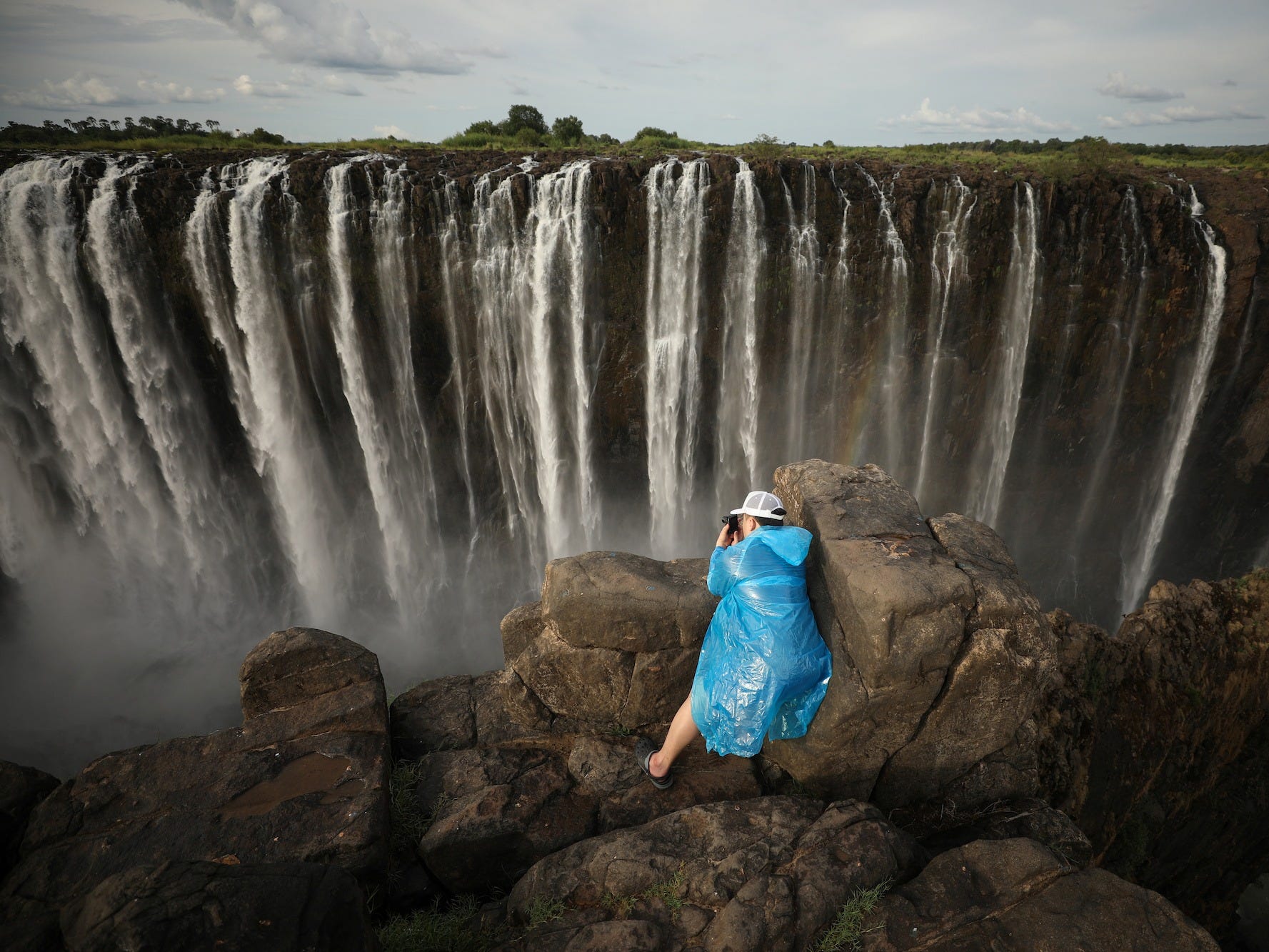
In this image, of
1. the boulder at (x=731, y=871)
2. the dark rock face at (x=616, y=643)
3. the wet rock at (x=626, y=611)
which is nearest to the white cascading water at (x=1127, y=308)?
the dark rock face at (x=616, y=643)

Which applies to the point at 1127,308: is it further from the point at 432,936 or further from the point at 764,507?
the point at 432,936

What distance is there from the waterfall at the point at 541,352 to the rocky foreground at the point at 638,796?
969 centimetres

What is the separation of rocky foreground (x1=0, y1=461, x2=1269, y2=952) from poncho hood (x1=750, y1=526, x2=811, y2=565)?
35 cm

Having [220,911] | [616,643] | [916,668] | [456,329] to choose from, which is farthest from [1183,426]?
[220,911]

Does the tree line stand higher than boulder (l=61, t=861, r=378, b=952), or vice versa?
the tree line

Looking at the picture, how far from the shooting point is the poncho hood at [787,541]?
404 centimetres

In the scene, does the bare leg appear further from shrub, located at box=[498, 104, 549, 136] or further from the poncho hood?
shrub, located at box=[498, 104, 549, 136]

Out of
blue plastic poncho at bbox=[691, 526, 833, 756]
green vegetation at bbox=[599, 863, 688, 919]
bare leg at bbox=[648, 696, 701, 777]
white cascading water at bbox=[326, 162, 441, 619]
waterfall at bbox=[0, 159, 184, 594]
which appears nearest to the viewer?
green vegetation at bbox=[599, 863, 688, 919]

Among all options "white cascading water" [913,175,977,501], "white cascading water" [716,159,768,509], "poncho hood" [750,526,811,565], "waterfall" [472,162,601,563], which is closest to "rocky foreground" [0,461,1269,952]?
"poncho hood" [750,526,811,565]

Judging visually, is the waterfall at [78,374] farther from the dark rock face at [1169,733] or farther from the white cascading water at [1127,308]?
the white cascading water at [1127,308]

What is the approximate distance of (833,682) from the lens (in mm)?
4059

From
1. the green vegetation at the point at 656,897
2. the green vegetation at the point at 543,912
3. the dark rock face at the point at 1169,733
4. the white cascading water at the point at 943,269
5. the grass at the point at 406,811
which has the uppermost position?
the white cascading water at the point at 943,269

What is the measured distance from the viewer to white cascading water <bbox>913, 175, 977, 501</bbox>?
13.6 metres

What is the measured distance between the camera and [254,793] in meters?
4.32
